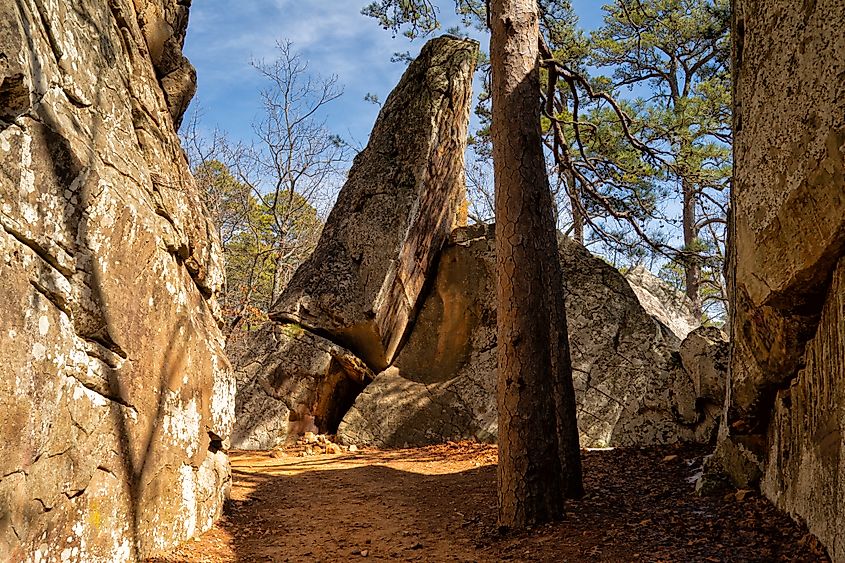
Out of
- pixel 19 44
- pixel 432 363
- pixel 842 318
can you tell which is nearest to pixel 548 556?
pixel 842 318

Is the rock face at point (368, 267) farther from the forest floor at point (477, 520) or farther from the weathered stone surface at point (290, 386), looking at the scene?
the forest floor at point (477, 520)

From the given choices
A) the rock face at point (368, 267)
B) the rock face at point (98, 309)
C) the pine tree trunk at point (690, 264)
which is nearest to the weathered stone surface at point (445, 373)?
the rock face at point (368, 267)

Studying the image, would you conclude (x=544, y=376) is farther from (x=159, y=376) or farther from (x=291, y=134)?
(x=291, y=134)

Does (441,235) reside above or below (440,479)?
above

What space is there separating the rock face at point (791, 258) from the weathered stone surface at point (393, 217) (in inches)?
264

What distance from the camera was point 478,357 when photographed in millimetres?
10906

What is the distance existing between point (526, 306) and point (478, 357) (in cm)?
572

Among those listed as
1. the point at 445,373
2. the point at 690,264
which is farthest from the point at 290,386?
the point at 690,264

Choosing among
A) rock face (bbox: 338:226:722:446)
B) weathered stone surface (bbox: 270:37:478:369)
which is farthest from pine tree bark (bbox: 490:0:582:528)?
weathered stone surface (bbox: 270:37:478:369)

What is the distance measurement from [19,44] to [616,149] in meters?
8.81

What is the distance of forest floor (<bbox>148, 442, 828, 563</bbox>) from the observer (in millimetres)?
4332

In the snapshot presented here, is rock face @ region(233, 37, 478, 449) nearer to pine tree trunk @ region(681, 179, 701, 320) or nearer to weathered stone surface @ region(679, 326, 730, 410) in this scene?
pine tree trunk @ region(681, 179, 701, 320)

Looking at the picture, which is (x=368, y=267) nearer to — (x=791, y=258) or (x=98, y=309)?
(x=98, y=309)

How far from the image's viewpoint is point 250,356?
11.3 meters
